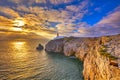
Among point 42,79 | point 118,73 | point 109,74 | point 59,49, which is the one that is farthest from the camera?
point 59,49

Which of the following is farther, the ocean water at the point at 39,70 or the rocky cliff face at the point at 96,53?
the ocean water at the point at 39,70

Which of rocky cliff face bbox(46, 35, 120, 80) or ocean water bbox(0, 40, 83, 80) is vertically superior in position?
rocky cliff face bbox(46, 35, 120, 80)

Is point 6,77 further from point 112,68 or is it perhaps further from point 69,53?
point 69,53

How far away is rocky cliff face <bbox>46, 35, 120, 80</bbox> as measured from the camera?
19.6 meters

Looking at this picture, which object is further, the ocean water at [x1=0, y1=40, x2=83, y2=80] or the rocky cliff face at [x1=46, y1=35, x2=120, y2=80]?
the ocean water at [x1=0, y1=40, x2=83, y2=80]

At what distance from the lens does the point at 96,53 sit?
3328 centimetres

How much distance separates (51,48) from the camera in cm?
12344

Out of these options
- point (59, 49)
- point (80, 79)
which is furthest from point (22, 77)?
point (59, 49)

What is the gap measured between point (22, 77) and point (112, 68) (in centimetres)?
3283

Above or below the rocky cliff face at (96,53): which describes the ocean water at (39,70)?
below

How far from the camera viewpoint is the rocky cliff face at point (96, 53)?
19.6 meters

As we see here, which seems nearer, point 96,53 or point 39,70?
point 96,53

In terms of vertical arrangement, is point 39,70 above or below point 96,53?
below

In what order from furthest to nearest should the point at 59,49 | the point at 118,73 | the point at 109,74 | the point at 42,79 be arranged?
the point at 59,49 < the point at 42,79 < the point at 109,74 < the point at 118,73
